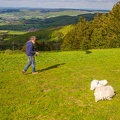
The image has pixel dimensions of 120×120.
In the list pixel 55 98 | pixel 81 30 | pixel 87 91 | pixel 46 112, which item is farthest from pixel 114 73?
pixel 81 30

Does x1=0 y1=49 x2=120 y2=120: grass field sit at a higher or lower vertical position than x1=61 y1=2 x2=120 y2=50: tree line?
higher

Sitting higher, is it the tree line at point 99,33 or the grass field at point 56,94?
the grass field at point 56,94

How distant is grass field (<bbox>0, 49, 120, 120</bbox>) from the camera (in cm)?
1242

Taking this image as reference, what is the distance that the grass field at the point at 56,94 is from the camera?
1242cm

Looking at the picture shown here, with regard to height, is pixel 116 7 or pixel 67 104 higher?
pixel 116 7

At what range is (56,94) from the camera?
1534 cm

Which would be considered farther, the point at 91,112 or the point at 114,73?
the point at 114,73

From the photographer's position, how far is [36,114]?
12.5 m

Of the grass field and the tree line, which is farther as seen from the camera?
the tree line

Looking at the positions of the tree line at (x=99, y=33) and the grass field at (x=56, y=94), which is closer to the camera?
the grass field at (x=56, y=94)

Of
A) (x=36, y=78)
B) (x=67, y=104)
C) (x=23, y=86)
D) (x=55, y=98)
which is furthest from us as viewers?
(x=36, y=78)

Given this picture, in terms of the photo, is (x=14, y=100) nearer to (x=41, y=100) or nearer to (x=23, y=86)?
(x=41, y=100)

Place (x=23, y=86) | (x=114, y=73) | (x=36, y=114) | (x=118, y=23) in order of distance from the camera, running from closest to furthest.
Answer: (x=36, y=114)
(x=23, y=86)
(x=114, y=73)
(x=118, y=23)

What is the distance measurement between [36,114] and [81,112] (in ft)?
7.85
